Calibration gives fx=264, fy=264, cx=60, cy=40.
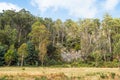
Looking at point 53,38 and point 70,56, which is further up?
point 53,38

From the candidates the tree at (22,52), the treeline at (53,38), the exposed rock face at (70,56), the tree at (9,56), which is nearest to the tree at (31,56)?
the treeline at (53,38)

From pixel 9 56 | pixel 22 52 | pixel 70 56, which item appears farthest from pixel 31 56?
pixel 70 56

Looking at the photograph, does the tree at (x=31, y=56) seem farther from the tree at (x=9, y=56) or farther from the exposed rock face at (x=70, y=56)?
the exposed rock face at (x=70, y=56)

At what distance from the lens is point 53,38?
92.6 metres

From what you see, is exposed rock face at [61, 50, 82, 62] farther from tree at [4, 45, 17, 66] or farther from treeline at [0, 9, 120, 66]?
tree at [4, 45, 17, 66]

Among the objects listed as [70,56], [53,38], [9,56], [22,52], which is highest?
[53,38]

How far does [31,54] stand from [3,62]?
7224 millimetres

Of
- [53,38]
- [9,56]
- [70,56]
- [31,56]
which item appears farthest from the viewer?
[53,38]

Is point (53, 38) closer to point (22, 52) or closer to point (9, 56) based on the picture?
point (22, 52)

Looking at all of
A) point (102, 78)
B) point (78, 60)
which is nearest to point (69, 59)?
point (78, 60)

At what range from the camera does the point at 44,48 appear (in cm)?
6562

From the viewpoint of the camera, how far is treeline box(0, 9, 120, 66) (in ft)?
217

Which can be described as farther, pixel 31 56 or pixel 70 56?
pixel 70 56

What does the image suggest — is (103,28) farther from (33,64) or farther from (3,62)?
(3,62)
